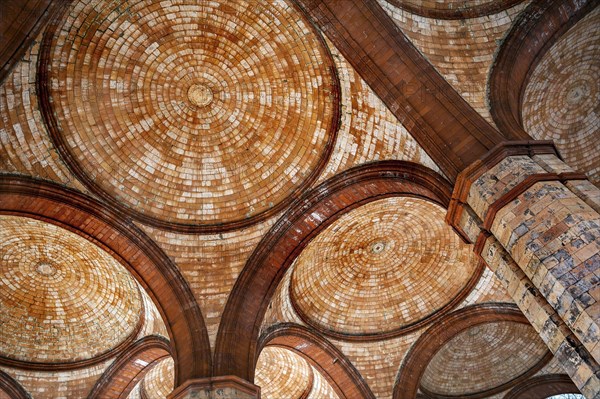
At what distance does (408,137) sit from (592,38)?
13.9ft

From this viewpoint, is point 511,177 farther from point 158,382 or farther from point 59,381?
point 158,382

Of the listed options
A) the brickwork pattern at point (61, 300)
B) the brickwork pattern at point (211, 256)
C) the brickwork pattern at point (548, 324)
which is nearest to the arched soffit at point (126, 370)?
the brickwork pattern at point (61, 300)

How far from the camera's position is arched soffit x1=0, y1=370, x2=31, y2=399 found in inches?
439

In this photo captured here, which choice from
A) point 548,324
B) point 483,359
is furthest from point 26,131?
point 483,359

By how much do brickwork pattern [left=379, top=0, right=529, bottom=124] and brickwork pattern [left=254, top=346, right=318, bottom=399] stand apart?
322 inches

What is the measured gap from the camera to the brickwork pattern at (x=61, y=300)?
35.0 ft

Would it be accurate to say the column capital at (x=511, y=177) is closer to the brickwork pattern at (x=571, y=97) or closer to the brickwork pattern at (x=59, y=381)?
the brickwork pattern at (x=571, y=97)

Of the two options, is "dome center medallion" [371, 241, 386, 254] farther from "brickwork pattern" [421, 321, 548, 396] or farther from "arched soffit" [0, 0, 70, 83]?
"arched soffit" [0, 0, 70, 83]

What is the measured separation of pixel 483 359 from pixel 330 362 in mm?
4886

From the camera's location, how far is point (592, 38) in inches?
380

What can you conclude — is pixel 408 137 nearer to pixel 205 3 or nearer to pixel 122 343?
pixel 205 3

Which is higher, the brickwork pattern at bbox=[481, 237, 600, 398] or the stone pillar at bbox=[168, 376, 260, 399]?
the stone pillar at bbox=[168, 376, 260, 399]

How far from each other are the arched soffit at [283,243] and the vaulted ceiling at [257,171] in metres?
0.04

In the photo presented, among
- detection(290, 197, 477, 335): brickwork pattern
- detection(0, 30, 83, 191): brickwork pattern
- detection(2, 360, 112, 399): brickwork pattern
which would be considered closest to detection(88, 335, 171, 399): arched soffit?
detection(2, 360, 112, 399): brickwork pattern
